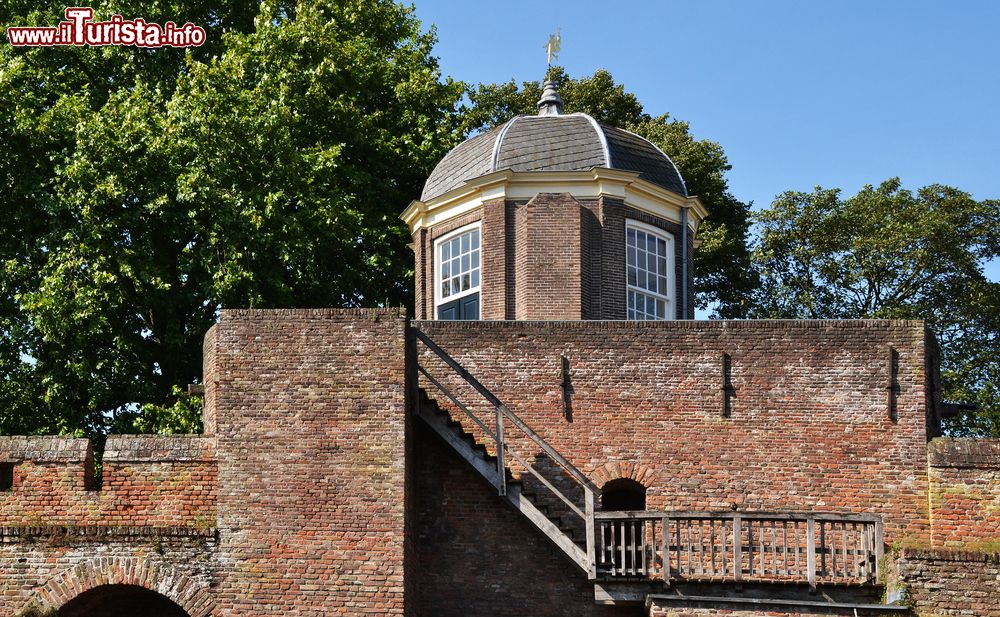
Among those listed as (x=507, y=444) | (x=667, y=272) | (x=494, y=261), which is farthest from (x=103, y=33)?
(x=507, y=444)

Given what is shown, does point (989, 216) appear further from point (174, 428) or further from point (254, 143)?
point (174, 428)

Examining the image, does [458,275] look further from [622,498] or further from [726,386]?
[726,386]

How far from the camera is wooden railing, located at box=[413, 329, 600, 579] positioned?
1941 cm

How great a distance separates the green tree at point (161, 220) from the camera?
1053 inches

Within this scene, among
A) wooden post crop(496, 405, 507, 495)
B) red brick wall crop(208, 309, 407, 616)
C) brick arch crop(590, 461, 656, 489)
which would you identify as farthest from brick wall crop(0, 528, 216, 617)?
brick arch crop(590, 461, 656, 489)

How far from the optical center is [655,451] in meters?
21.2

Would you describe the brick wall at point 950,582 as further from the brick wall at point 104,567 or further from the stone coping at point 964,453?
the brick wall at point 104,567

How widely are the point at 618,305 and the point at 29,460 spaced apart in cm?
965

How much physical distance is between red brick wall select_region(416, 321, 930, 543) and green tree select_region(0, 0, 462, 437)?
23.1 ft

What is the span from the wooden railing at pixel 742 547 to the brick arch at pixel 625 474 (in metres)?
0.70

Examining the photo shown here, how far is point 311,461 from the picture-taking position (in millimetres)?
18984

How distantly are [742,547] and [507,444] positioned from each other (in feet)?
12.0

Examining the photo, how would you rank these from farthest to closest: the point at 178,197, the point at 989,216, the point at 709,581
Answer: the point at 989,216, the point at 178,197, the point at 709,581

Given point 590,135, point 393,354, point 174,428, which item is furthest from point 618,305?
point 174,428
